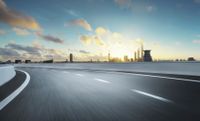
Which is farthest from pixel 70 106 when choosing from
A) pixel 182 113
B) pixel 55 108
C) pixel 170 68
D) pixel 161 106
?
pixel 170 68

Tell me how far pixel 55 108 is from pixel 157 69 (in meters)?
16.3

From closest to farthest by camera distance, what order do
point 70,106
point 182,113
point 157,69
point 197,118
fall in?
point 197,118 → point 182,113 → point 70,106 → point 157,69

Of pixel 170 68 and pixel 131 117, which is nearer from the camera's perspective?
pixel 131 117

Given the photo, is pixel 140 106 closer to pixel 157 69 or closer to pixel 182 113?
pixel 182 113

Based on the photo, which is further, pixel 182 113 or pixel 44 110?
pixel 44 110

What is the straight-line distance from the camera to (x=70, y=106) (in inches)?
247

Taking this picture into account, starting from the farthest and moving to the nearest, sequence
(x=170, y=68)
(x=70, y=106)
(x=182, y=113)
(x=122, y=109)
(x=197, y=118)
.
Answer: (x=170, y=68)
(x=70, y=106)
(x=122, y=109)
(x=182, y=113)
(x=197, y=118)

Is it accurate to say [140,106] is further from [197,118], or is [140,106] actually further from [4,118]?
[4,118]

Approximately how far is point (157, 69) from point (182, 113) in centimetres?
1618

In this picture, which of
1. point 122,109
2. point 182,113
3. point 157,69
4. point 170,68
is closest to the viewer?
point 182,113

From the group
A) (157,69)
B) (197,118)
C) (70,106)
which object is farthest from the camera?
(157,69)

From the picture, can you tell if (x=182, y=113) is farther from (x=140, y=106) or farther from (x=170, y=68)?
(x=170, y=68)

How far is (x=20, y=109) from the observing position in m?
5.99

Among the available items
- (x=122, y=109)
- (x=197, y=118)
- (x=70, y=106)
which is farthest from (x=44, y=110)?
(x=197, y=118)
